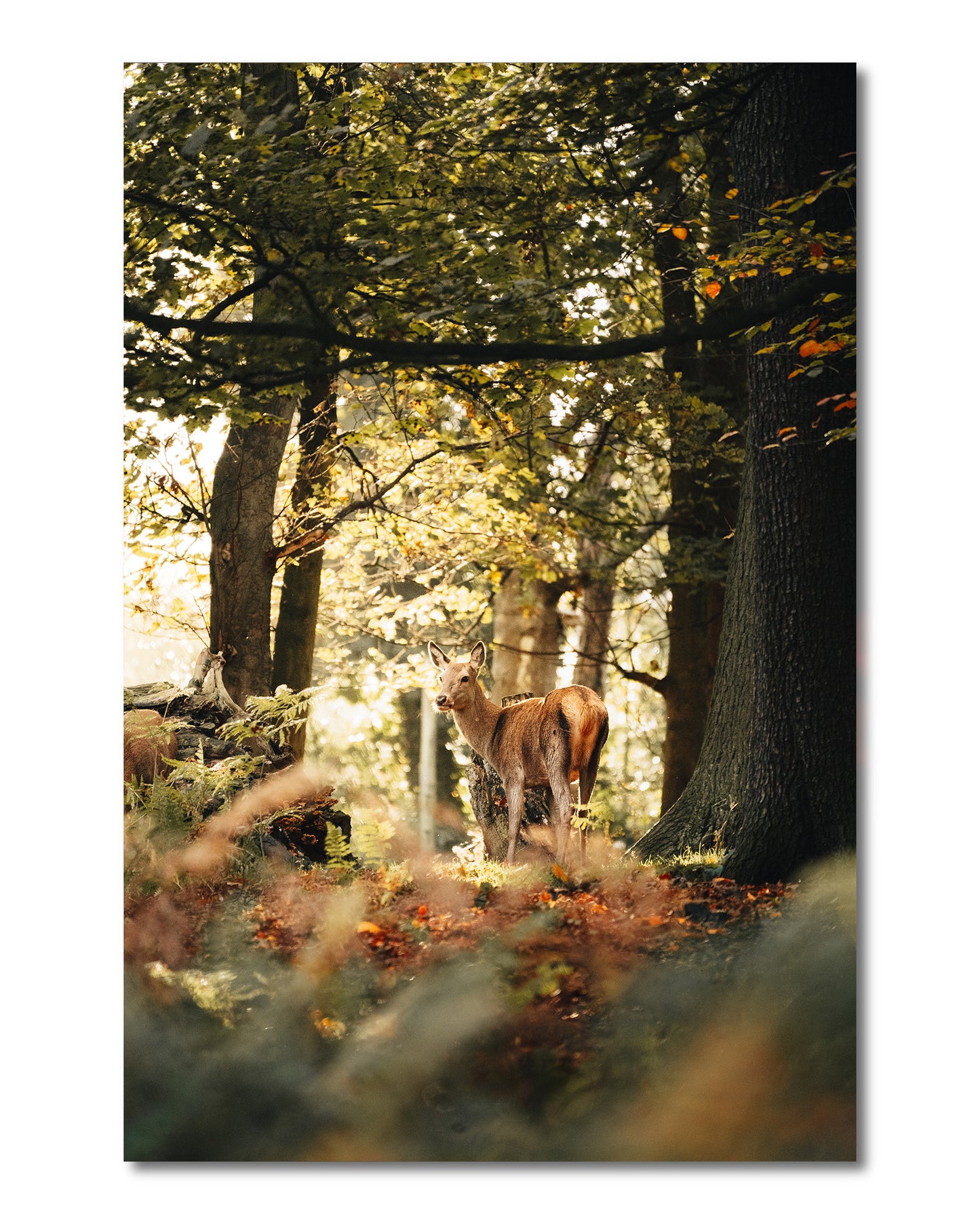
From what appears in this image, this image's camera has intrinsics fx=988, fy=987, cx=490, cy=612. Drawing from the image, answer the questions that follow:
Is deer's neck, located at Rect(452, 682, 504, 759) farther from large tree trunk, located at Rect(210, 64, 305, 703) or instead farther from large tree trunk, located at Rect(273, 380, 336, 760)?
large tree trunk, located at Rect(210, 64, 305, 703)

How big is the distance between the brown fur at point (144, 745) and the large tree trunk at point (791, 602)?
1908mm

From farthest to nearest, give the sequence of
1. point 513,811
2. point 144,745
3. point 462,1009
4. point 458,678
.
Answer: point 458,678 → point 513,811 → point 144,745 → point 462,1009

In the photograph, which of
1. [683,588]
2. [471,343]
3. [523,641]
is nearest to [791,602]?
[683,588]

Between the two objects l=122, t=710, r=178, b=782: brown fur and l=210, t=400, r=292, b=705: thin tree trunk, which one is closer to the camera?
l=122, t=710, r=178, b=782: brown fur

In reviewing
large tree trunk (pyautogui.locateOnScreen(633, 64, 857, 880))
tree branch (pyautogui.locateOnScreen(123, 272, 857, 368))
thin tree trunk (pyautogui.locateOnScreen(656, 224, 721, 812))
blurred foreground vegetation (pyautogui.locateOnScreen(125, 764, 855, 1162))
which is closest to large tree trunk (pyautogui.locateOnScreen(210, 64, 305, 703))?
tree branch (pyautogui.locateOnScreen(123, 272, 857, 368))

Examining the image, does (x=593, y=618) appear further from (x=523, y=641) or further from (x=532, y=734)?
(x=532, y=734)

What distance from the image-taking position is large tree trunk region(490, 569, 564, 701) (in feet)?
13.5

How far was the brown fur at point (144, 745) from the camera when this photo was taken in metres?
3.89

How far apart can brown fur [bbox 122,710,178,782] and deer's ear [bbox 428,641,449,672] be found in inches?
42.4

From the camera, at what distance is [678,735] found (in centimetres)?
402

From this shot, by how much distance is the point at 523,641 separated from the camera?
413 centimetres

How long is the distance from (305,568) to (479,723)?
0.97 meters
